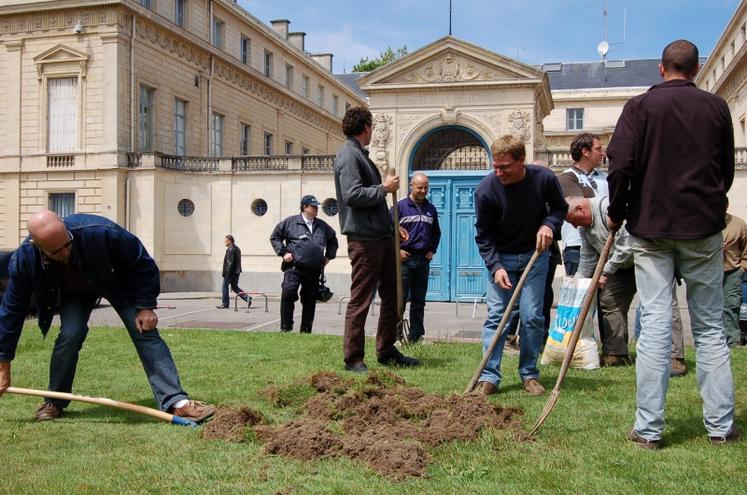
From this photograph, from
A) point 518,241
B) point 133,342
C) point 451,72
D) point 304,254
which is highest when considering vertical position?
point 451,72

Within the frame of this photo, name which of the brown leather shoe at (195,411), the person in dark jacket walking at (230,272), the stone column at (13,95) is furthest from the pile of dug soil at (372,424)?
the stone column at (13,95)

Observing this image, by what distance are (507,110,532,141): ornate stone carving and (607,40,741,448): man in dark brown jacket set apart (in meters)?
18.2

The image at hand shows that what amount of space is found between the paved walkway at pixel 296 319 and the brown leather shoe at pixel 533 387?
4.70m

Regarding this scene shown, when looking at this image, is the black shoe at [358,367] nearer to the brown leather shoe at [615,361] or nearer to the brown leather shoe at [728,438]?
the brown leather shoe at [615,361]

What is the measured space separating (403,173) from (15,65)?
17.3 m

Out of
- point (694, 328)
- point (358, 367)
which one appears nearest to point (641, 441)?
point (694, 328)

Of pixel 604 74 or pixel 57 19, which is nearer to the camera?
pixel 57 19

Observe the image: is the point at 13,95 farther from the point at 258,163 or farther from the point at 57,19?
the point at 258,163

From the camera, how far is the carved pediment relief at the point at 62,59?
28500mm

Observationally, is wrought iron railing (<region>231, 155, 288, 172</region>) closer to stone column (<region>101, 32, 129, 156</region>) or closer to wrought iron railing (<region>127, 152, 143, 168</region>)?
wrought iron railing (<region>127, 152, 143, 168</region>)

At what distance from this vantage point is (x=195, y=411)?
5168 millimetres

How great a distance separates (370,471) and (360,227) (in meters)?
3.26

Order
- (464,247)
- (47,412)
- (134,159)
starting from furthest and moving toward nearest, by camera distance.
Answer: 1. (134,159)
2. (464,247)
3. (47,412)

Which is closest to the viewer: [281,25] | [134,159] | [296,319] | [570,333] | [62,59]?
[570,333]
